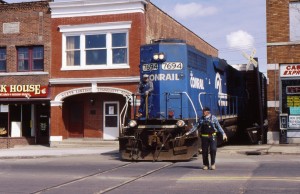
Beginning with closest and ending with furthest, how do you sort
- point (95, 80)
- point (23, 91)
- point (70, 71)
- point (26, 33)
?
point (95, 80), point (70, 71), point (23, 91), point (26, 33)

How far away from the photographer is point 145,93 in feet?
53.3

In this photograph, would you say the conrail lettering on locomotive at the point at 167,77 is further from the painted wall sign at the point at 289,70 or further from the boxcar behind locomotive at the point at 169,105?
the painted wall sign at the point at 289,70

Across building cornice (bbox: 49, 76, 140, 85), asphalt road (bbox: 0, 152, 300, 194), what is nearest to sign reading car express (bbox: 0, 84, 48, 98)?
building cornice (bbox: 49, 76, 140, 85)

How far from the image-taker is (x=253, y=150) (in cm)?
1895

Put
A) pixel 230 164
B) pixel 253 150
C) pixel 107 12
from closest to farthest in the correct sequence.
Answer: pixel 230 164 → pixel 253 150 → pixel 107 12

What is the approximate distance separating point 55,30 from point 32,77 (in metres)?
2.93

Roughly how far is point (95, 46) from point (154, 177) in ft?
46.5

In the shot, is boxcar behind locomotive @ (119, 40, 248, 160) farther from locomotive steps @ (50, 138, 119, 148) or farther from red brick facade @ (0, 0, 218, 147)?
locomotive steps @ (50, 138, 119, 148)

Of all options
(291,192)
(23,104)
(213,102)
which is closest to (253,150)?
(213,102)

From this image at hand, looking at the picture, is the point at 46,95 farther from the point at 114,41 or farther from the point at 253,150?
the point at 253,150

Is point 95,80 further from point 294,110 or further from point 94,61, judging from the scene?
point 294,110

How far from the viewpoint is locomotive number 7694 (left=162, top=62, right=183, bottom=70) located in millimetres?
16672

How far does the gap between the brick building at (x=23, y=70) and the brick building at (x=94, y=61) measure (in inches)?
28.5

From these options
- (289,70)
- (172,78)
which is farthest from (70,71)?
(289,70)
